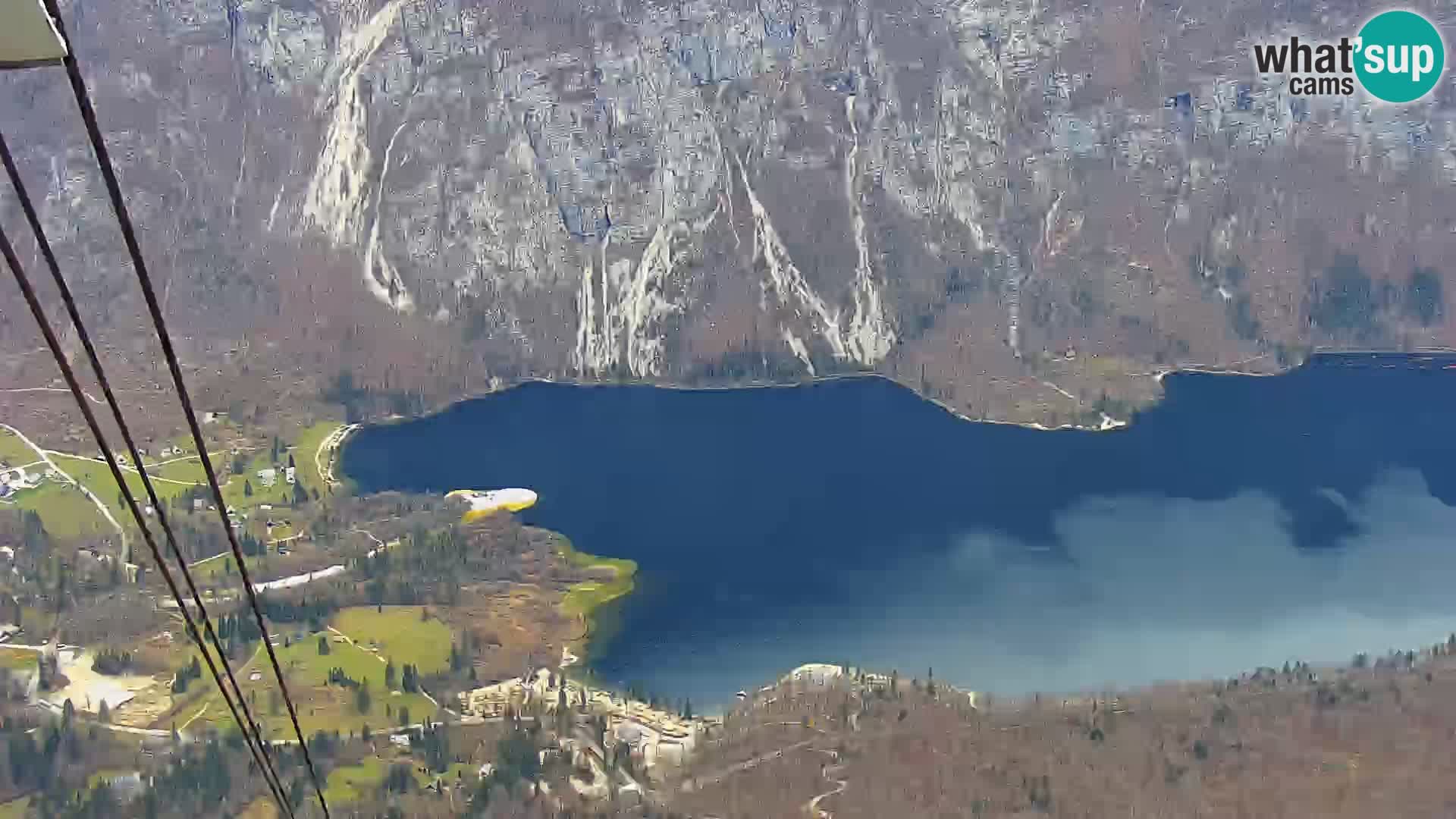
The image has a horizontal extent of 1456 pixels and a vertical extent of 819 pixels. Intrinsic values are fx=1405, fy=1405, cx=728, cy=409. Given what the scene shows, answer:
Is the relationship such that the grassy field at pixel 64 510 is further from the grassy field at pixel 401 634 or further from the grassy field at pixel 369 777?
the grassy field at pixel 369 777

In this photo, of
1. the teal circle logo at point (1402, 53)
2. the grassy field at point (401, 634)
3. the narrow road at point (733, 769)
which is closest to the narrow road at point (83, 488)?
the grassy field at point (401, 634)

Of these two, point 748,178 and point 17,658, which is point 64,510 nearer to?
point 17,658

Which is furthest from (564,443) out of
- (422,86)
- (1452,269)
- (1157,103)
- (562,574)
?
(1452,269)

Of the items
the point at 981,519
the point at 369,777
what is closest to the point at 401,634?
the point at 369,777

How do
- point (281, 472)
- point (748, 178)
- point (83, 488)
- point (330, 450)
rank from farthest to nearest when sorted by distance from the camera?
point (748, 178) → point (330, 450) → point (281, 472) → point (83, 488)

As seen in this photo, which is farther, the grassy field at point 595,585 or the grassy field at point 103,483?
the grassy field at point 103,483

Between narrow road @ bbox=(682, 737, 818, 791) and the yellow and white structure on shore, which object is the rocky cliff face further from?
narrow road @ bbox=(682, 737, 818, 791)
